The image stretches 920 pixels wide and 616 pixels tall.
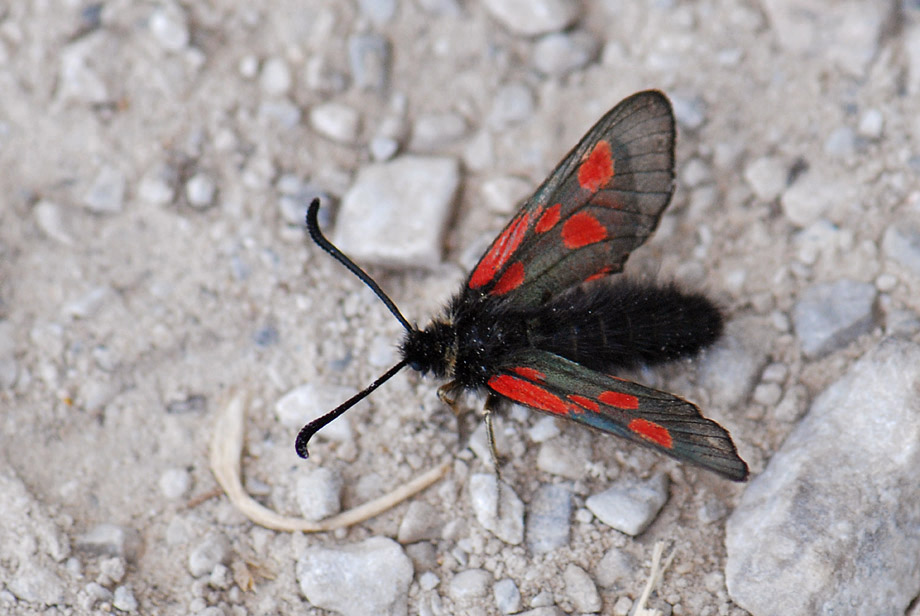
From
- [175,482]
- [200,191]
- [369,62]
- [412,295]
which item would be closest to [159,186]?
[200,191]

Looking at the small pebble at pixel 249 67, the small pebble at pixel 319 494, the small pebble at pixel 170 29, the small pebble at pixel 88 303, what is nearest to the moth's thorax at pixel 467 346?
the small pebble at pixel 319 494

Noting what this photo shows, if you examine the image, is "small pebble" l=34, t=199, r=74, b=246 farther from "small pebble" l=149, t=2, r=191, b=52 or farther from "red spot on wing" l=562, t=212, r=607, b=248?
"red spot on wing" l=562, t=212, r=607, b=248

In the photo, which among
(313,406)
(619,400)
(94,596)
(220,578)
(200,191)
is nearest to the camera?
(619,400)

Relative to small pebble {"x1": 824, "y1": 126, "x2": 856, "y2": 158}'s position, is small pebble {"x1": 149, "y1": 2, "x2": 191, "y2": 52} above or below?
below

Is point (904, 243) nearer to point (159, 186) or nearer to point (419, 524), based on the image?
point (419, 524)

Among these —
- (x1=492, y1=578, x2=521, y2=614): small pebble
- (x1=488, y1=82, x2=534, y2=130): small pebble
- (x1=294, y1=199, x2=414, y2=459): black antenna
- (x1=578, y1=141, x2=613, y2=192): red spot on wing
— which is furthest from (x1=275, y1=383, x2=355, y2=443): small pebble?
(x1=488, y1=82, x2=534, y2=130): small pebble

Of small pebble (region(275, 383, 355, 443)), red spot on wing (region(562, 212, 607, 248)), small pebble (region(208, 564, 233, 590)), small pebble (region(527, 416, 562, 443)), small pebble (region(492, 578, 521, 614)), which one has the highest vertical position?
red spot on wing (region(562, 212, 607, 248))
